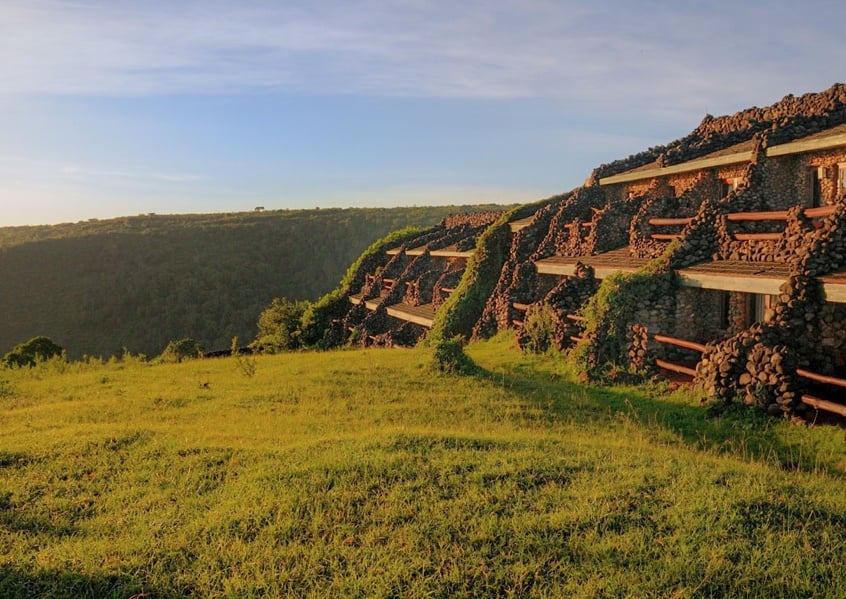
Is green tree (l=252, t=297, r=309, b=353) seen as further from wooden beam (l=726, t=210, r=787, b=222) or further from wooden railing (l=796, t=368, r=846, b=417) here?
wooden railing (l=796, t=368, r=846, b=417)

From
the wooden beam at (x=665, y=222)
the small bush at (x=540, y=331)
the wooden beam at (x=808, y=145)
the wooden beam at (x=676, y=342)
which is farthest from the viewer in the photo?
the small bush at (x=540, y=331)

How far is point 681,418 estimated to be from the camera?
1231 centimetres

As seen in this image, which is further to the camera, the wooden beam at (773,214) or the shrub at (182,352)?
the shrub at (182,352)

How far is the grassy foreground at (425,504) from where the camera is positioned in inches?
218

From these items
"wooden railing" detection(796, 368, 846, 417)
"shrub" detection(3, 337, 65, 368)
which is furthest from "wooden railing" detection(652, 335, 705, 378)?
"shrub" detection(3, 337, 65, 368)

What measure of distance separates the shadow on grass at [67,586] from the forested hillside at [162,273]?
162ft

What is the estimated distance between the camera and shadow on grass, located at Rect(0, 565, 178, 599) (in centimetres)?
551

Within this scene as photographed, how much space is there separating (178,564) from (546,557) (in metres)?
3.46

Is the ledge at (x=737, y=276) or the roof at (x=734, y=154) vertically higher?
the roof at (x=734, y=154)

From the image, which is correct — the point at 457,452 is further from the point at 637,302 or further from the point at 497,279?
the point at 497,279

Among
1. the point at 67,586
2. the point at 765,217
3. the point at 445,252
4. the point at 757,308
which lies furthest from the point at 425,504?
the point at 445,252

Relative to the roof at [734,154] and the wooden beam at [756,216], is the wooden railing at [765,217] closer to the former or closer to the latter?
the wooden beam at [756,216]

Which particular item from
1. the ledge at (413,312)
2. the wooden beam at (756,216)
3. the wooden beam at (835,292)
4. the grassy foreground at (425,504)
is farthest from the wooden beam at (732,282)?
the ledge at (413,312)

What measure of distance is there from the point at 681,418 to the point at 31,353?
25777 mm
